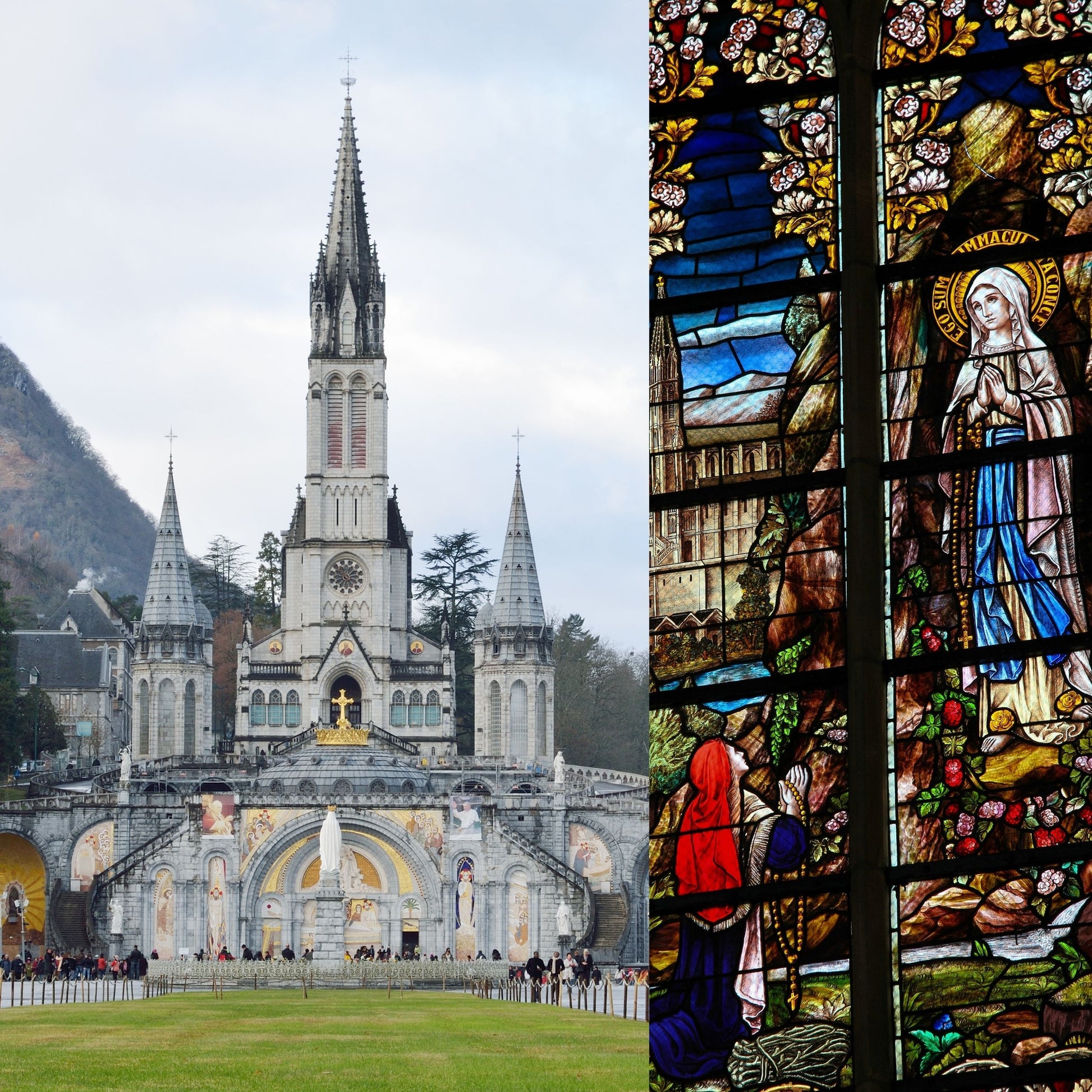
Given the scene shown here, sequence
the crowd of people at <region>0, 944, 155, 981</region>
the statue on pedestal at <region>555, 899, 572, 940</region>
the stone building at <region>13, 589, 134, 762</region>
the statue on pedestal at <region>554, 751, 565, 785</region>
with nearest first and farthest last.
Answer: the crowd of people at <region>0, 944, 155, 981</region>, the statue on pedestal at <region>555, 899, 572, 940</region>, the statue on pedestal at <region>554, 751, 565, 785</region>, the stone building at <region>13, 589, 134, 762</region>

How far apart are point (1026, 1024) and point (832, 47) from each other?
4.96 m

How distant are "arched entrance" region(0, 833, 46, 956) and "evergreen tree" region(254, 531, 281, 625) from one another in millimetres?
55549

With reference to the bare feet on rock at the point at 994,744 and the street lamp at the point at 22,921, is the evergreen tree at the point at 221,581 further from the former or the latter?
the bare feet on rock at the point at 994,744

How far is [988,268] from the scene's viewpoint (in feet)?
36.0

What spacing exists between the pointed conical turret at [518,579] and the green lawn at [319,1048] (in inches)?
1759

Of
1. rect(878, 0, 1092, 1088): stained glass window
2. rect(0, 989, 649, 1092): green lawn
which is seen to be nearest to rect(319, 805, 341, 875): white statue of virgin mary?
rect(0, 989, 649, 1092): green lawn

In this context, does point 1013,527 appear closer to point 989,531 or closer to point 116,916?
point 989,531

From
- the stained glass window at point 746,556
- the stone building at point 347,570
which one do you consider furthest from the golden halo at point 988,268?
the stone building at point 347,570

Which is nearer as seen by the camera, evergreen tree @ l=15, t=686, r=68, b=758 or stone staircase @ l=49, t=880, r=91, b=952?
stone staircase @ l=49, t=880, r=91, b=952

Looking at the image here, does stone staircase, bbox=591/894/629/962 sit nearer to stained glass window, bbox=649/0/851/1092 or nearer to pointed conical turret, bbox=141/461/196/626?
pointed conical turret, bbox=141/461/196/626

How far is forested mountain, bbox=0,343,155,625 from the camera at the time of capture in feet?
600

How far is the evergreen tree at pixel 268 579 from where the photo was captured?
133 meters

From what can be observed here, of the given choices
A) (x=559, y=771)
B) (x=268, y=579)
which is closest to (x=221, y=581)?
(x=268, y=579)

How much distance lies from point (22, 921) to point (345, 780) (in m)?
10.9
